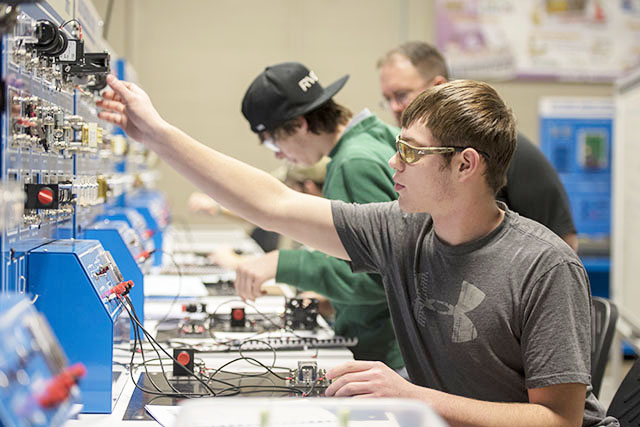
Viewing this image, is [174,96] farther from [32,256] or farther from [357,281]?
[32,256]

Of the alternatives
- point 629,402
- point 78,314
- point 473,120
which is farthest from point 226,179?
point 629,402

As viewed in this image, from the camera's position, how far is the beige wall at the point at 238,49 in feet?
18.6

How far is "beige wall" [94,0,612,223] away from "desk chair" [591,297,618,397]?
12.5 ft

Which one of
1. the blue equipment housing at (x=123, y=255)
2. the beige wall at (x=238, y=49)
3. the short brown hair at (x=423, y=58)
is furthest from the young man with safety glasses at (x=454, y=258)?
the beige wall at (x=238, y=49)

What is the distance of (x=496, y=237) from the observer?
60.6 inches

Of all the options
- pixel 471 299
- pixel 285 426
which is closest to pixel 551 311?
pixel 471 299

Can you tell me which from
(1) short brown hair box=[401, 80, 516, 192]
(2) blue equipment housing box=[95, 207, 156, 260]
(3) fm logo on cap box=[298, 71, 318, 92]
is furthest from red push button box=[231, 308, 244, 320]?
(1) short brown hair box=[401, 80, 516, 192]

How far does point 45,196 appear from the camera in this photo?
1.36m

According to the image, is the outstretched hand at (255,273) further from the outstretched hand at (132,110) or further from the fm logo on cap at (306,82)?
the fm logo on cap at (306,82)

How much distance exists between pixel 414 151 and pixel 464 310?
37 cm

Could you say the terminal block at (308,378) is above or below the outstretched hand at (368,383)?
below

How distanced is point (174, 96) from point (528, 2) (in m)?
3.10

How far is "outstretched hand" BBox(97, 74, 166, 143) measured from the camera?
68.4 inches

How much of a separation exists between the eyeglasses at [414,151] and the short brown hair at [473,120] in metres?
0.01
